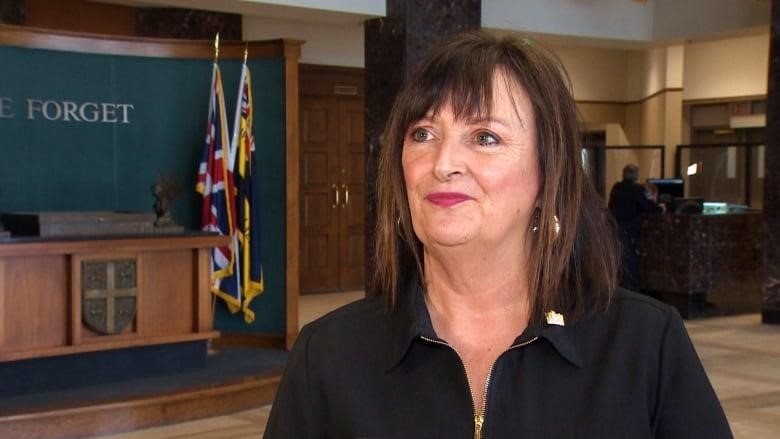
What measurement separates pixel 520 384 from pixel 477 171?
0.31m

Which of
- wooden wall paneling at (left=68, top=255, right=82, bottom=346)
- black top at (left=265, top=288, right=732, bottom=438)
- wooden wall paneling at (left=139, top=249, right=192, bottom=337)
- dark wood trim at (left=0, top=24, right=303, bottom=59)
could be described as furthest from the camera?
dark wood trim at (left=0, top=24, right=303, bottom=59)

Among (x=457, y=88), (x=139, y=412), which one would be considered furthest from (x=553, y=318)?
(x=139, y=412)

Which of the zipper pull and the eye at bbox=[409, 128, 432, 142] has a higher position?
the eye at bbox=[409, 128, 432, 142]

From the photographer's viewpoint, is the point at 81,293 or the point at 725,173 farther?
the point at 725,173

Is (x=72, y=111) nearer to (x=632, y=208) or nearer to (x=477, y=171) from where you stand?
(x=632, y=208)

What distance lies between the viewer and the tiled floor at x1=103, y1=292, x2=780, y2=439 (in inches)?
240

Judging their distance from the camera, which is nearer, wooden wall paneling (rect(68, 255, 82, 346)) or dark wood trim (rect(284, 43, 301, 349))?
wooden wall paneling (rect(68, 255, 82, 346))

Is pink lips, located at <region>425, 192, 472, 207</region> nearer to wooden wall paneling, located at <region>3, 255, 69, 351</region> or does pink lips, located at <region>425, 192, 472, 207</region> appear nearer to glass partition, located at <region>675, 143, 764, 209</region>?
wooden wall paneling, located at <region>3, 255, 69, 351</region>

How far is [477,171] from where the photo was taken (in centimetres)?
153

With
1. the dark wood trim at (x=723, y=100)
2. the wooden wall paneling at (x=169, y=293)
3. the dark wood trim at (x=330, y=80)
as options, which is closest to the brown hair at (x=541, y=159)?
the wooden wall paneling at (x=169, y=293)

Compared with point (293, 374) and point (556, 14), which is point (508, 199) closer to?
point (293, 374)

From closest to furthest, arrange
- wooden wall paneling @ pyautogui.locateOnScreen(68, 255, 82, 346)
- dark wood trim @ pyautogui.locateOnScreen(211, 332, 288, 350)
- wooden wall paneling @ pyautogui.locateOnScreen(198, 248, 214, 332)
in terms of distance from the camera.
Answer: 1. wooden wall paneling @ pyautogui.locateOnScreen(68, 255, 82, 346)
2. wooden wall paneling @ pyautogui.locateOnScreen(198, 248, 214, 332)
3. dark wood trim @ pyautogui.locateOnScreen(211, 332, 288, 350)

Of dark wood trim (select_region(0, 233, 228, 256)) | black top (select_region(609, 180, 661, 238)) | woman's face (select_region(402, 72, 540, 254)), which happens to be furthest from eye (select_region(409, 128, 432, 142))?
black top (select_region(609, 180, 661, 238))

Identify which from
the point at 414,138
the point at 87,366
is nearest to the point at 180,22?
the point at 87,366
